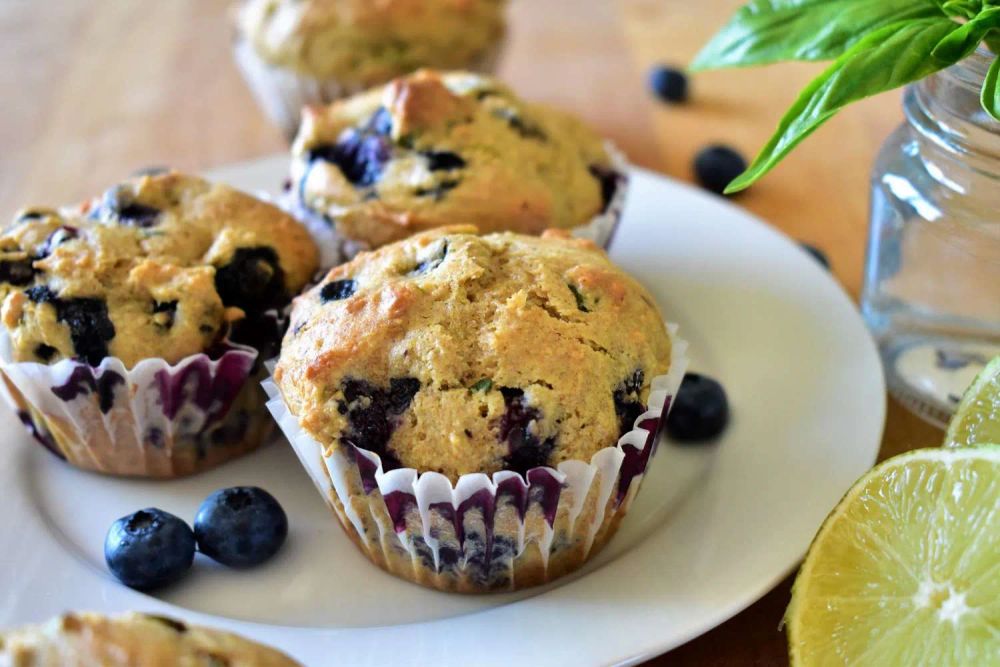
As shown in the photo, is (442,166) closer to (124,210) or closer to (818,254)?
(124,210)

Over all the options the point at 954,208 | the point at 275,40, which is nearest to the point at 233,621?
the point at 954,208

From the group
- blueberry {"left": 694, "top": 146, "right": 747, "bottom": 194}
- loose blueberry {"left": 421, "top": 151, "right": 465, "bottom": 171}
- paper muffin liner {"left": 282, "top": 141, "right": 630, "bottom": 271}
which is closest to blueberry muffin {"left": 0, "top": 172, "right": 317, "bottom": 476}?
paper muffin liner {"left": 282, "top": 141, "right": 630, "bottom": 271}

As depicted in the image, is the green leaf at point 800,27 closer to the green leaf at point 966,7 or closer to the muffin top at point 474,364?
the green leaf at point 966,7

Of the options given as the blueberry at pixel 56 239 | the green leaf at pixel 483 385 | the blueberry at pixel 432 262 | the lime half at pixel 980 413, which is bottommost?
the lime half at pixel 980 413

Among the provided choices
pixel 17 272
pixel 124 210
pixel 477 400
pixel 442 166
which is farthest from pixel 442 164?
pixel 17 272

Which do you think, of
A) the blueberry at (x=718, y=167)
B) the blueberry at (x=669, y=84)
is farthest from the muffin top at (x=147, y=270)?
the blueberry at (x=669, y=84)

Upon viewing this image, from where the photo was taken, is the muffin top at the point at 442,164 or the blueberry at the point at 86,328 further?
the muffin top at the point at 442,164
